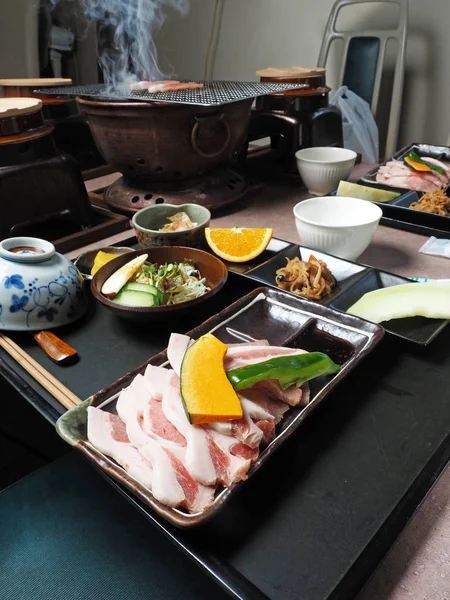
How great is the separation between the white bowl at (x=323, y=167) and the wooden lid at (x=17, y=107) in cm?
100

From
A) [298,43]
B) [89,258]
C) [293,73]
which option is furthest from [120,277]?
[298,43]

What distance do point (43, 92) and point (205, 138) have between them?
70 centimetres

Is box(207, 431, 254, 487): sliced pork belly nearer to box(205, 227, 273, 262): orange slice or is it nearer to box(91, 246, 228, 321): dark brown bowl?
box(91, 246, 228, 321): dark brown bowl

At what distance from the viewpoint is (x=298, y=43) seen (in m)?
4.12

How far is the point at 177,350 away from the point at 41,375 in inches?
11.7

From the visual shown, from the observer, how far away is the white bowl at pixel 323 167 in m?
1.92

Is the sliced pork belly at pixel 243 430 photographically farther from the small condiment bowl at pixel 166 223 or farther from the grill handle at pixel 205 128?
the grill handle at pixel 205 128

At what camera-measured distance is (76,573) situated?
0.96 metres

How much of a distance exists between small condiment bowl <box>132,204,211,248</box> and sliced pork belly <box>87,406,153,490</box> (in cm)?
69

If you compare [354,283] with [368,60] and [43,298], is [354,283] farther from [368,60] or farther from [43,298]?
[368,60]

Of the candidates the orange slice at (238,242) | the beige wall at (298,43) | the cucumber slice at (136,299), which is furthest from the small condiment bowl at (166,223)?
the beige wall at (298,43)

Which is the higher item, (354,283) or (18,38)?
(18,38)

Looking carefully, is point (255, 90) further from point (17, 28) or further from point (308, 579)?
point (17, 28)

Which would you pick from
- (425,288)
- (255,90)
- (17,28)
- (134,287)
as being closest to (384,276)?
(425,288)
